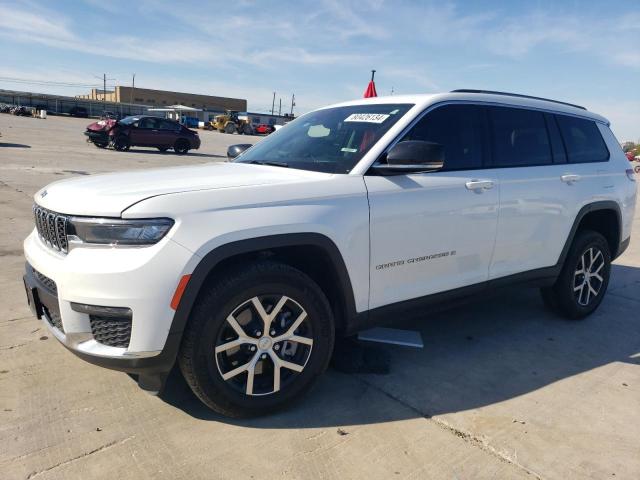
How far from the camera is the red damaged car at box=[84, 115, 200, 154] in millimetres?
20875

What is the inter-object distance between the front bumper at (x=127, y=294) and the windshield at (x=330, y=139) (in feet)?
3.97

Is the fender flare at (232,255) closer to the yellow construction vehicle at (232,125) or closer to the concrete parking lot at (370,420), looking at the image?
the concrete parking lot at (370,420)

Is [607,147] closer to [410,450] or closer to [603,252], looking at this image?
[603,252]

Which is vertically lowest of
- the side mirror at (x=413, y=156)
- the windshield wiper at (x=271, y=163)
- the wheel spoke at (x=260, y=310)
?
the wheel spoke at (x=260, y=310)

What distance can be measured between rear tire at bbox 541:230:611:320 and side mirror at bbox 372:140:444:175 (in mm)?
2112

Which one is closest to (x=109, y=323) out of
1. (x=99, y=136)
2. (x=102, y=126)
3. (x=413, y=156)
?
(x=413, y=156)

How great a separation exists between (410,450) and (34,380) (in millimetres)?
2227

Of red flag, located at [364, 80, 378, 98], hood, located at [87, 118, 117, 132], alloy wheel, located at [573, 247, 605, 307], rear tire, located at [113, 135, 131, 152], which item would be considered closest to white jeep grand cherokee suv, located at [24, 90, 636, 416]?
alloy wheel, located at [573, 247, 605, 307]

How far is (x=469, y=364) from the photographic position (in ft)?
11.9

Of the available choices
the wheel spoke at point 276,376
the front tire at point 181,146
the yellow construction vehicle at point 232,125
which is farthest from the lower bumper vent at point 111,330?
the yellow construction vehicle at point 232,125

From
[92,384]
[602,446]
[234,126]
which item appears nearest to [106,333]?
[92,384]

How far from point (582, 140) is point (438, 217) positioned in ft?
7.04

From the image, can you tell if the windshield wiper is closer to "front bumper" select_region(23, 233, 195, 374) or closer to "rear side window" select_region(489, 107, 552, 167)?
"front bumper" select_region(23, 233, 195, 374)

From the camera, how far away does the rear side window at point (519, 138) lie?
151 inches
